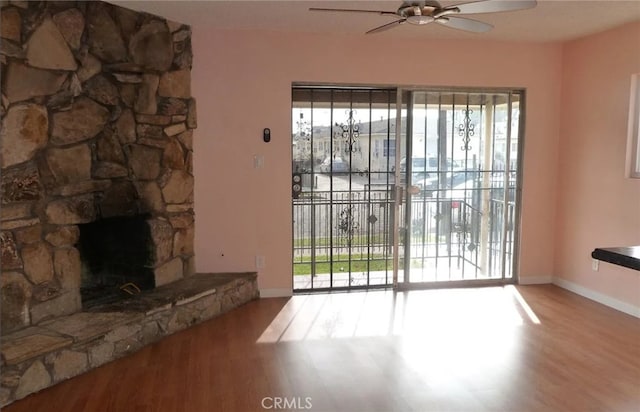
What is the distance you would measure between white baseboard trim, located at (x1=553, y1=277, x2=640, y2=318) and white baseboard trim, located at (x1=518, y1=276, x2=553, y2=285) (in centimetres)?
7

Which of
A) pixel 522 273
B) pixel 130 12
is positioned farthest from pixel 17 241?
pixel 522 273

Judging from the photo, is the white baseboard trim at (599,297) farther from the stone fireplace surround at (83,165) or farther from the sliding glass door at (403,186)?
the stone fireplace surround at (83,165)

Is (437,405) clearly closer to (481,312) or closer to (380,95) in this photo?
(481,312)

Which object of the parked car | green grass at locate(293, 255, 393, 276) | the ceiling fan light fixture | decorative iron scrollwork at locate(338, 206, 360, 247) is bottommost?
green grass at locate(293, 255, 393, 276)

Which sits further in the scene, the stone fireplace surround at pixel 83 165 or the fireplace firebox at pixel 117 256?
the fireplace firebox at pixel 117 256

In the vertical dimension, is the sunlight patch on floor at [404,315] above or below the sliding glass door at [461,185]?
below

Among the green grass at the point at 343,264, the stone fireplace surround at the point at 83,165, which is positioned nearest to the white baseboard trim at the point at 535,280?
the green grass at the point at 343,264

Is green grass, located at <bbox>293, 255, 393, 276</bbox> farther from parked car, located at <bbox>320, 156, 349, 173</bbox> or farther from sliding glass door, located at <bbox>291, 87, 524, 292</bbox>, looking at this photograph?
parked car, located at <bbox>320, 156, 349, 173</bbox>

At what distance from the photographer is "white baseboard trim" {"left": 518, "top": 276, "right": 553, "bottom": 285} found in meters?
5.04

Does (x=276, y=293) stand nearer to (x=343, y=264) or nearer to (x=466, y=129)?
(x=343, y=264)

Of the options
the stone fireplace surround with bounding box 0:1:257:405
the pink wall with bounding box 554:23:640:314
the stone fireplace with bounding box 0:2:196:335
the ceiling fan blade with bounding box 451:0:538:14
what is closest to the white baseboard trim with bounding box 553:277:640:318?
the pink wall with bounding box 554:23:640:314

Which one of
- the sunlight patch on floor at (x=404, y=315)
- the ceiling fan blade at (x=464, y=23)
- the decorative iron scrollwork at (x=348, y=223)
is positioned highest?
the ceiling fan blade at (x=464, y=23)

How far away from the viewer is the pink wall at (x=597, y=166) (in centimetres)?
411

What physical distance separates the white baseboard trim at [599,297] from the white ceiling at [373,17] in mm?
2341
